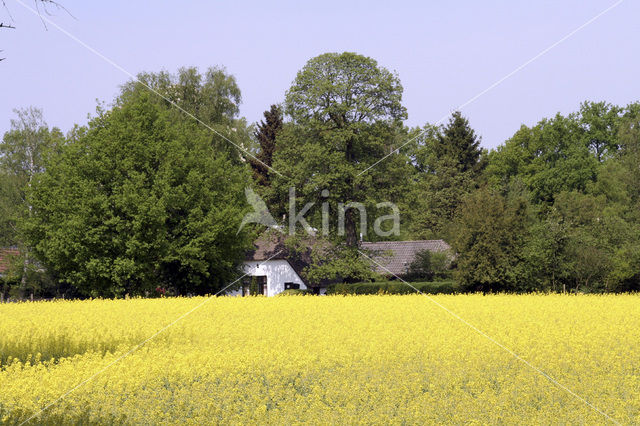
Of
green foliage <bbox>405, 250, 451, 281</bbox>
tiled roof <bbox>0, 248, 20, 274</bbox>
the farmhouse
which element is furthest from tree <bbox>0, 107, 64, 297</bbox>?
green foliage <bbox>405, 250, 451, 281</bbox>

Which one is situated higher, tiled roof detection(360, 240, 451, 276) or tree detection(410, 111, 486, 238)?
tree detection(410, 111, 486, 238)

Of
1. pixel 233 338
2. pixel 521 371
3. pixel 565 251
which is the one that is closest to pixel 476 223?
pixel 565 251

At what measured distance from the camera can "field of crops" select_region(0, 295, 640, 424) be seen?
367 inches

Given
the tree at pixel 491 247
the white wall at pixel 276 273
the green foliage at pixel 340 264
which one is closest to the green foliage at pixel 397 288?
the green foliage at pixel 340 264

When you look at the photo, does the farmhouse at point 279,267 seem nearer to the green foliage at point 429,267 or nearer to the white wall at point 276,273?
the white wall at point 276,273

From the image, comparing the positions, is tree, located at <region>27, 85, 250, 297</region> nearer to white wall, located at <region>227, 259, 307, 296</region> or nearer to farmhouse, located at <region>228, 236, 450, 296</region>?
farmhouse, located at <region>228, 236, 450, 296</region>

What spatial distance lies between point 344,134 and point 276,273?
16.2 metres

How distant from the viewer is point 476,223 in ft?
124

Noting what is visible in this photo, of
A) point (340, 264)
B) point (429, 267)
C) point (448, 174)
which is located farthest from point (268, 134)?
point (340, 264)

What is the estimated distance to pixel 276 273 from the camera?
175 ft

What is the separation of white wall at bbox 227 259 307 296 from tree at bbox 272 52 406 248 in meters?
11.8

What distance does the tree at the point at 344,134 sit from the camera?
4041 centimetres

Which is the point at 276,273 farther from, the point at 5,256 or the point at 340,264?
the point at 5,256

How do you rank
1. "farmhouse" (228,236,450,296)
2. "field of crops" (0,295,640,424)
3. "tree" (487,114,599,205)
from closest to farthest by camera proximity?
"field of crops" (0,295,640,424) < "farmhouse" (228,236,450,296) < "tree" (487,114,599,205)
